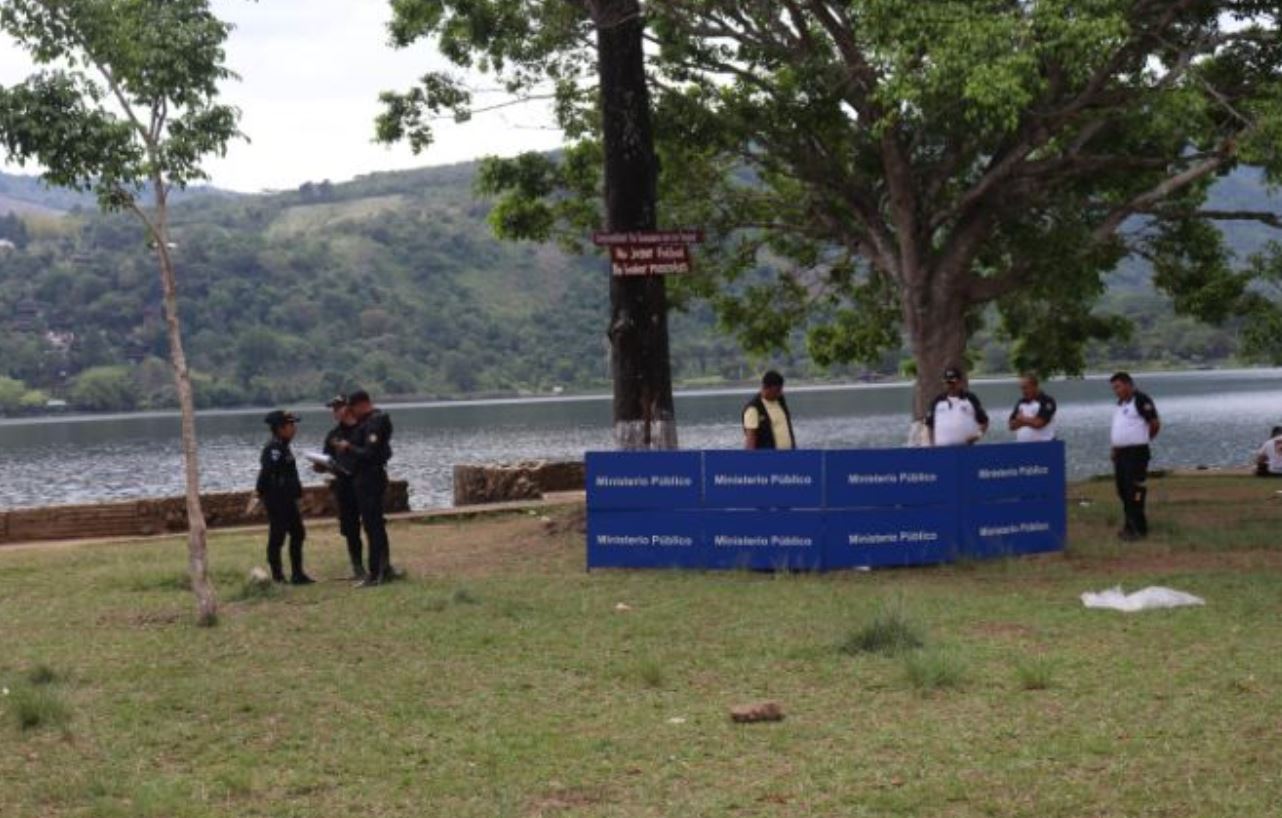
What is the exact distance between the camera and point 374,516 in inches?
626

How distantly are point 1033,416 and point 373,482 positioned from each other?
288 inches

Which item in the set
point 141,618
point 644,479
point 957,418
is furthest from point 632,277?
point 141,618

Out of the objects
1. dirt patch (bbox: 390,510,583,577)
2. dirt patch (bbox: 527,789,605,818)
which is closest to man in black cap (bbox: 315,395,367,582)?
dirt patch (bbox: 390,510,583,577)

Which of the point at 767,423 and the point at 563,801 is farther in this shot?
the point at 767,423

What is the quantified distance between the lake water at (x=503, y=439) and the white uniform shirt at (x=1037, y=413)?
30321mm

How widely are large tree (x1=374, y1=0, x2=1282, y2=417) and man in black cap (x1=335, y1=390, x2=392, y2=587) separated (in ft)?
21.8

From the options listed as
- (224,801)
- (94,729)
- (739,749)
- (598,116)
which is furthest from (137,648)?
(598,116)

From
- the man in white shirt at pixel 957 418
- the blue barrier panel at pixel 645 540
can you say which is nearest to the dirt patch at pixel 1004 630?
the blue barrier panel at pixel 645 540

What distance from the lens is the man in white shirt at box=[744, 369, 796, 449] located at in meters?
16.5

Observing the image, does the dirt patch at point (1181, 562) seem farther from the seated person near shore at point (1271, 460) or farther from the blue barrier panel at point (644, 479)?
the seated person near shore at point (1271, 460)

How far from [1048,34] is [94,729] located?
465 inches

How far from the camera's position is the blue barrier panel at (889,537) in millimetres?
15820

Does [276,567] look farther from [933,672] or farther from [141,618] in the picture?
[933,672]

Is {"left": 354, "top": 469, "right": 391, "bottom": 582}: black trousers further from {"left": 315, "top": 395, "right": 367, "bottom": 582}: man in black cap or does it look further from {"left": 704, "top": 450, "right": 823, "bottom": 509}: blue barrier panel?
{"left": 704, "top": 450, "right": 823, "bottom": 509}: blue barrier panel
